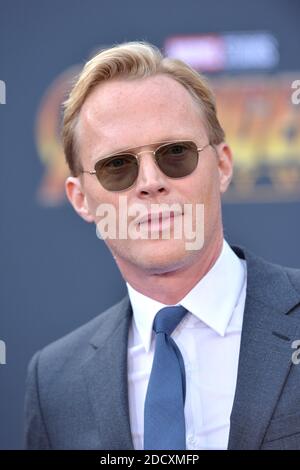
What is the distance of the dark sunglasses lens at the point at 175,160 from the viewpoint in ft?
7.65

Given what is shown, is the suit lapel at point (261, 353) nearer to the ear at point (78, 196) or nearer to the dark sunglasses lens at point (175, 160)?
the dark sunglasses lens at point (175, 160)

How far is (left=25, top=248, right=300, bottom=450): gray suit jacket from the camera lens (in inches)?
85.0

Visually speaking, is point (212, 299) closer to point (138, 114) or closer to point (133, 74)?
point (138, 114)

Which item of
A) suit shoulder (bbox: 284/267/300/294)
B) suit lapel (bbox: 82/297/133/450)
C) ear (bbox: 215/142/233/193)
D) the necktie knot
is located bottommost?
suit lapel (bbox: 82/297/133/450)

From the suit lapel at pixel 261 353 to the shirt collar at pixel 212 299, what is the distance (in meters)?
0.06

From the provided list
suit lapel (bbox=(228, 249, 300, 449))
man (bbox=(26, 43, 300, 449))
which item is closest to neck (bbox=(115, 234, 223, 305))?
man (bbox=(26, 43, 300, 449))

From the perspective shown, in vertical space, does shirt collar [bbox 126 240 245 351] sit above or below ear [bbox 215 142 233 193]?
below

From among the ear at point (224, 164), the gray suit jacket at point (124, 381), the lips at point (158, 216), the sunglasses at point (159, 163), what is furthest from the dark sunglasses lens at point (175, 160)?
the gray suit jacket at point (124, 381)

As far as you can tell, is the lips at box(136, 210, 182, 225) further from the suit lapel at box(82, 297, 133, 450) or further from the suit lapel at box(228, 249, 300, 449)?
the suit lapel at box(82, 297, 133, 450)

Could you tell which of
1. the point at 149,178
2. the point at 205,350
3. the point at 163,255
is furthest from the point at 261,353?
the point at 149,178

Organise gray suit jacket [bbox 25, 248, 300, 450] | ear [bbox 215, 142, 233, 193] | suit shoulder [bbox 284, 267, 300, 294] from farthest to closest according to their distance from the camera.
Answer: ear [bbox 215, 142, 233, 193] → suit shoulder [bbox 284, 267, 300, 294] → gray suit jacket [bbox 25, 248, 300, 450]

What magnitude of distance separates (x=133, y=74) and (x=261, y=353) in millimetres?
929

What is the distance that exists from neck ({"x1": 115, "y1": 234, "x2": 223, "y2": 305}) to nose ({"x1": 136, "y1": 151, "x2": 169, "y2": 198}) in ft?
0.78
